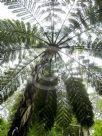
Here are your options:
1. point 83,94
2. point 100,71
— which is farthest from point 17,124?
point 100,71

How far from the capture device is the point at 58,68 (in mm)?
10734

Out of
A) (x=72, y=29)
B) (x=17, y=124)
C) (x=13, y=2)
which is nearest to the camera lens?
(x=17, y=124)

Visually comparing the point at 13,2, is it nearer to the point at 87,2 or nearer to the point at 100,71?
the point at 87,2

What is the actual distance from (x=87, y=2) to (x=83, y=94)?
299cm

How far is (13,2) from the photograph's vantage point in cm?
999

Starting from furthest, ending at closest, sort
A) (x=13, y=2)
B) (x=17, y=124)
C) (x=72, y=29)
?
(x=72, y=29), (x=13, y=2), (x=17, y=124)

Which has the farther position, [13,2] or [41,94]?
[41,94]

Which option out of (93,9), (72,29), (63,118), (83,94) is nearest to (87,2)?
(93,9)

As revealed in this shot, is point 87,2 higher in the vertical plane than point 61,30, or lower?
higher

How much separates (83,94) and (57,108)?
3.61 ft

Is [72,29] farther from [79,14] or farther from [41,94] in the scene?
[41,94]

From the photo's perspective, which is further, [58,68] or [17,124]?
[58,68]

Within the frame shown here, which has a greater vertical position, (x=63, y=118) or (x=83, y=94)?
(x=83, y=94)

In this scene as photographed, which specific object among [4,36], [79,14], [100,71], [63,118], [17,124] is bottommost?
[63,118]
